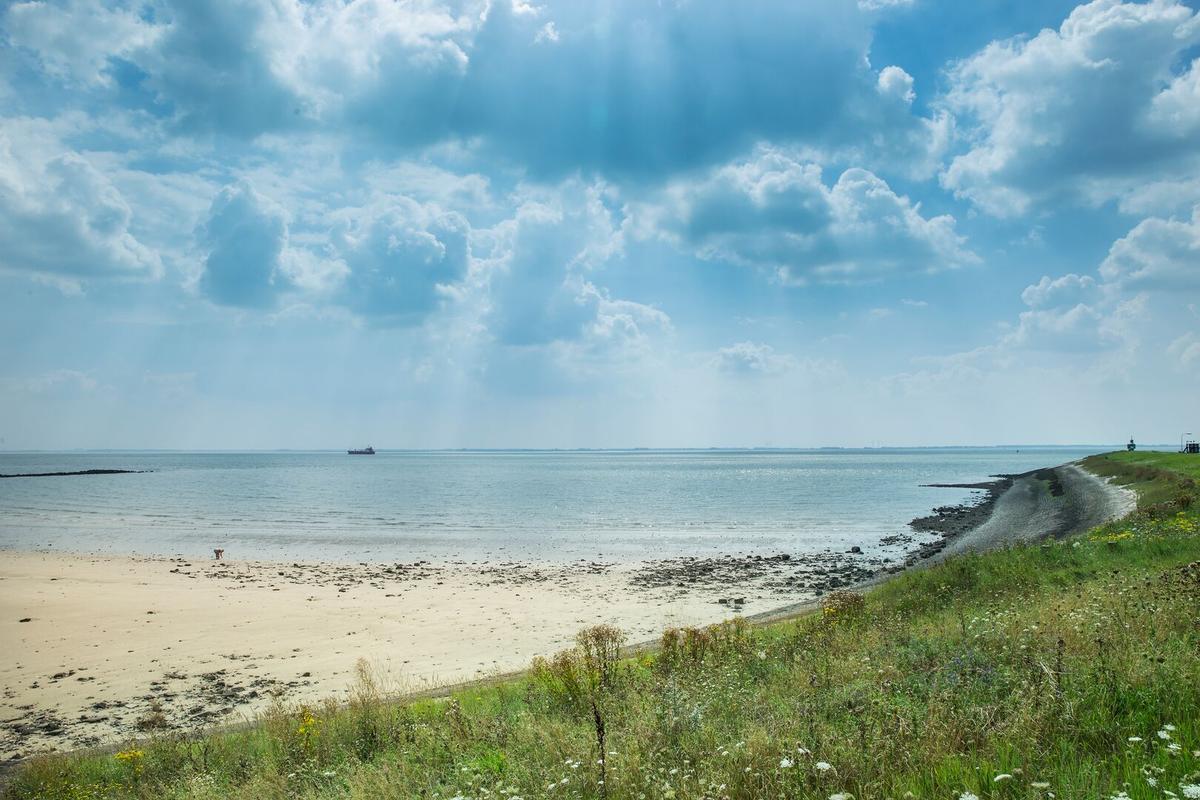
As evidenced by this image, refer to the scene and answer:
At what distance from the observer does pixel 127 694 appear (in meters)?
17.1

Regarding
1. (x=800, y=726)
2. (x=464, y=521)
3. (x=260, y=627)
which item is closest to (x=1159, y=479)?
(x=464, y=521)

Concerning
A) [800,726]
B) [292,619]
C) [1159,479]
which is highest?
[800,726]

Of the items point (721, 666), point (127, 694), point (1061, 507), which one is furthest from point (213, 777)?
point (1061, 507)

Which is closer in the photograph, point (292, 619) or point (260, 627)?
point (260, 627)

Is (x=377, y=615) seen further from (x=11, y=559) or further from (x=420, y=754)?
(x=11, y=559)

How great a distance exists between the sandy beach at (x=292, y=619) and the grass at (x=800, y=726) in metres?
4.47

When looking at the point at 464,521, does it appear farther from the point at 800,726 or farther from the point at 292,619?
the point at 800,726

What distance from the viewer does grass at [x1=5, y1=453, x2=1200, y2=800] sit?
5512 millimetres

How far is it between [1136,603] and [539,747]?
8.89 metres

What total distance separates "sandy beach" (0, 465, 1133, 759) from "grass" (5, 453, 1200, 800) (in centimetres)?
447

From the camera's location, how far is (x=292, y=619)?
24.7 m

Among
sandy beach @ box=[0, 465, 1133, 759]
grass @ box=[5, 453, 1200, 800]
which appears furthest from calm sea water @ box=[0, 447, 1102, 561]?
grass @ box=[5, 453, 1200, 800]

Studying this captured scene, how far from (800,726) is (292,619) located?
22.7 meters

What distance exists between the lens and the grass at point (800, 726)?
217 inches
